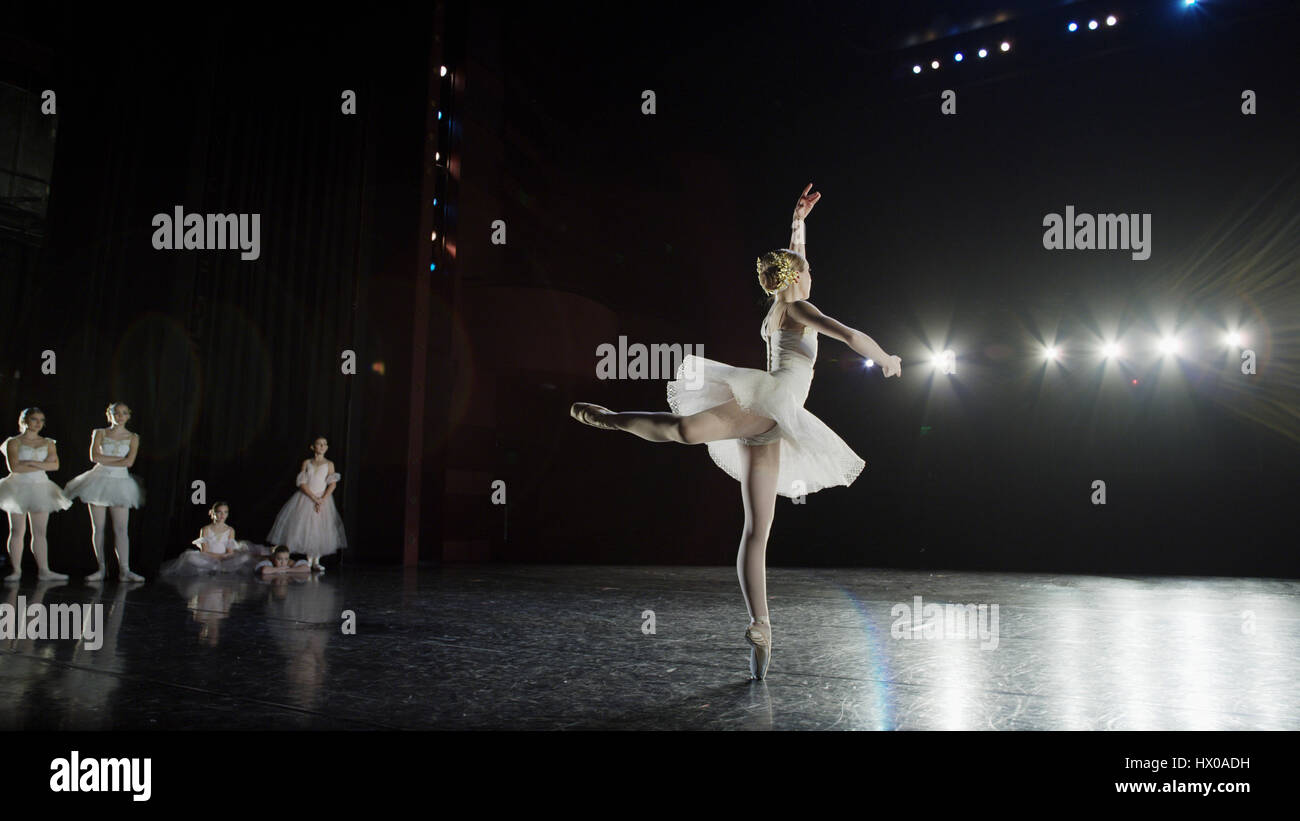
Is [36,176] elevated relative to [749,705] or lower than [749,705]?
elevated

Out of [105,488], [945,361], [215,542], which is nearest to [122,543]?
[105,488]

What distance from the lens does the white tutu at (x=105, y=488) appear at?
217 inches

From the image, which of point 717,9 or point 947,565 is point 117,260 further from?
point 947,565

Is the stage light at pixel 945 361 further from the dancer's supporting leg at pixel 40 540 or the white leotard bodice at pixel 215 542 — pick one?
the dancer's supporting leg at pixel 40 540

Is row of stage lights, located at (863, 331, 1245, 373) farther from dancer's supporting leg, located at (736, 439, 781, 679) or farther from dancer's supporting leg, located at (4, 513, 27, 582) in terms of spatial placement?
dancer's supporting leg, located at (4, 513, 27, 582)

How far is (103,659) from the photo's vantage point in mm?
2568

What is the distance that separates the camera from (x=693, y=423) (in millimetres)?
2283

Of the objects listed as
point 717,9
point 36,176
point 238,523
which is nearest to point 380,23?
point 717,9

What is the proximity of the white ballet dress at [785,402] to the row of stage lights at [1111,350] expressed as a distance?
6.85 meters

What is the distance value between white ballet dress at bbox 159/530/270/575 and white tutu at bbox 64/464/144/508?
0.63m

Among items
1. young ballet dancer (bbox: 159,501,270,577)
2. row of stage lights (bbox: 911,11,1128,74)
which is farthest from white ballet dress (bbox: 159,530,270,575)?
row of stage lights (bbox: 911,11,1128,74)

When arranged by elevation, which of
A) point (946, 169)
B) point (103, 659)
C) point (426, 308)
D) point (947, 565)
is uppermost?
point (946, 169)
